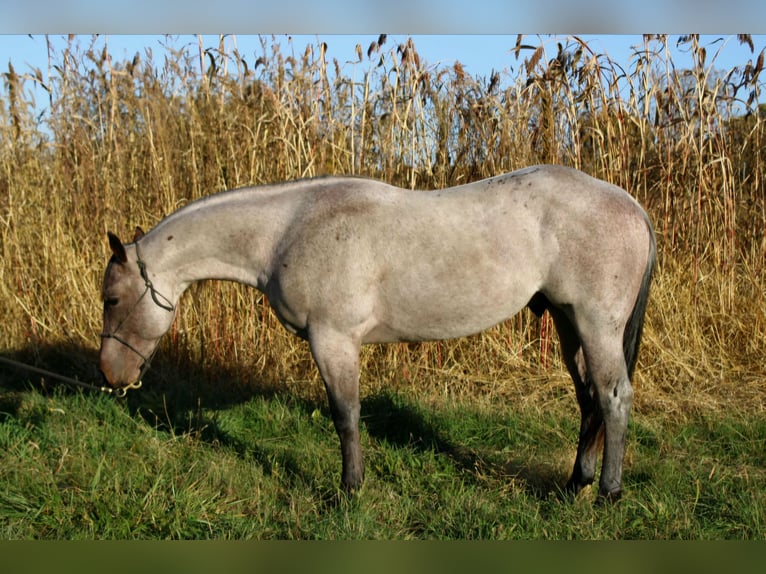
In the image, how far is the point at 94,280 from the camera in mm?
6543

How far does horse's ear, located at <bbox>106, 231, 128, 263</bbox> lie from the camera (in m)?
3.91

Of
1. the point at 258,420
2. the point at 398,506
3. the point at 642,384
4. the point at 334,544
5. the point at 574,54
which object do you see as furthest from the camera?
the point at 574,54

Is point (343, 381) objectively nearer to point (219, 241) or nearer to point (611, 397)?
point (219, 241)

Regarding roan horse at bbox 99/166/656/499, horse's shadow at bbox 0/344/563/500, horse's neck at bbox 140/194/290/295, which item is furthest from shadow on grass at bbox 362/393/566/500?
horse's neck at bbox 140/194/290/295

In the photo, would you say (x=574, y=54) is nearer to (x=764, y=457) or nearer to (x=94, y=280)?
(x=764, y=457)

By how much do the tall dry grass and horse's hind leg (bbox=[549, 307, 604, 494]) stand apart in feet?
4.91

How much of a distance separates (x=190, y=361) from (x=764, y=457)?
4.63m

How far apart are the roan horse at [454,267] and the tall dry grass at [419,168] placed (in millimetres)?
2014

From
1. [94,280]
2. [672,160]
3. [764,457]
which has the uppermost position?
[672,160]

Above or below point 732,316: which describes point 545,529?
below

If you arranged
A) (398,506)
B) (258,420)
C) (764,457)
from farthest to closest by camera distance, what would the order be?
(258,420), (764,457), (398,506)

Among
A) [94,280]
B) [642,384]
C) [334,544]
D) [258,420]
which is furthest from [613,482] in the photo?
[94,280]

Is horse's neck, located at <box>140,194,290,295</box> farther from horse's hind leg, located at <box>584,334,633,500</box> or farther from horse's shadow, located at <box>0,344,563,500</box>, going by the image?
horse's hind leg, located at <box>584,334,633,500</box>

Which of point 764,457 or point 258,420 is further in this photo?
point 258,420
